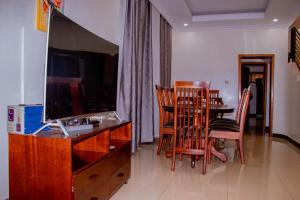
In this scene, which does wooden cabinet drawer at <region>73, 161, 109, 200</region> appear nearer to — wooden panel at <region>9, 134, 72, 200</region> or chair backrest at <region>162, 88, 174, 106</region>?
wooden panel at <region>9, 134, 72, 200</region>

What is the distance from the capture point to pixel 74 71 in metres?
2.02

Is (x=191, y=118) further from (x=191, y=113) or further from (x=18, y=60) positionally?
(x=18, y=60)

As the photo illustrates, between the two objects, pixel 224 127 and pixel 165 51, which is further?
pixel 165 51

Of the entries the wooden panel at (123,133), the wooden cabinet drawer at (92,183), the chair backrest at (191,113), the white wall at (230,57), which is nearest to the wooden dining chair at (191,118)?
the chair backrest at (191,113)

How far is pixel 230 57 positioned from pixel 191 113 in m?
3.68

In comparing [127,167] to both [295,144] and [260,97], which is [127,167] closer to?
[295,144]

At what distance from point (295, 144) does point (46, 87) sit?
479cm

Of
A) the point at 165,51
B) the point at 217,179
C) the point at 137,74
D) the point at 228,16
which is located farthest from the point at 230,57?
the point at 217,179

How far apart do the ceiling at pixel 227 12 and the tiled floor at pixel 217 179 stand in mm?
2651

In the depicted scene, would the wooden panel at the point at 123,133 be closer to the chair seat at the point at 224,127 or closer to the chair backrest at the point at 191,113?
the chair backrest at the point at 191,113

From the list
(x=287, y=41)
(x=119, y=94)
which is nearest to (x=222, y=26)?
(x=287, y=41)

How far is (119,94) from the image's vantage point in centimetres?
376

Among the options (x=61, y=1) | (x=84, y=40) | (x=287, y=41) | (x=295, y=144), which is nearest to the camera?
(x=84, y=40)

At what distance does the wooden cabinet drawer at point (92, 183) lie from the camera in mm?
1701
